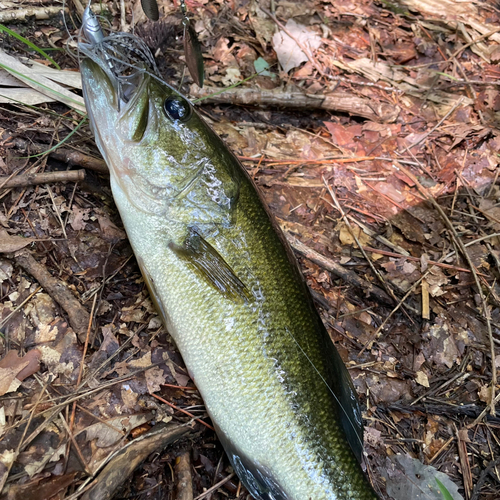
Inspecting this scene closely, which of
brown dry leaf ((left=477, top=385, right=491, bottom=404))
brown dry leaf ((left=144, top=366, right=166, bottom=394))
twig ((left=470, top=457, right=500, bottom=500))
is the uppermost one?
brown dry leaf ((left=144, top=366, right=166, bottom=394))

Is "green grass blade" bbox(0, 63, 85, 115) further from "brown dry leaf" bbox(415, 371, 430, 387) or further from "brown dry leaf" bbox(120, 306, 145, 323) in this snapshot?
"brown dry leaf" bbox(415, 371, 430, 387)

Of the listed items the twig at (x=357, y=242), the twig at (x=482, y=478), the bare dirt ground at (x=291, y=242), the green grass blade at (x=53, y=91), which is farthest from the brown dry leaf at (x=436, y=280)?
the green grass blade at (x=53, y=91)

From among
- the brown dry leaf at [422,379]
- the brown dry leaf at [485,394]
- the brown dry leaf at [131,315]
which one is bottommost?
the brown dry leaf at [485,394]

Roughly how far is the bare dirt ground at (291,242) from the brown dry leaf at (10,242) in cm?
1

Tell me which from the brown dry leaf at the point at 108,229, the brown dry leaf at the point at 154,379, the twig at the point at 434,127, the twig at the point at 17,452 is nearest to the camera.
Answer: the twig at the point at 17,452

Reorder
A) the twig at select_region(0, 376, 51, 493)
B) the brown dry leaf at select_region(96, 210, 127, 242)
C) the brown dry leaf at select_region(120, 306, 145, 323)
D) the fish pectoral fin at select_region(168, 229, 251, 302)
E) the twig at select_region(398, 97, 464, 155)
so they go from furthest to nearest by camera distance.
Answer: the twig at select_region(398, 97, 464, 155) → the brown dry leaf at select_region(96, 210, 127, 242) → the brown dry leaf at select_region(120, 306, 145, 323) → the fish pectoral fin at select_region(168, 229, 251, 302) → the twig at select_region(0, 376, 51, 493)

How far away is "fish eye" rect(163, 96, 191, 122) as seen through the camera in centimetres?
235

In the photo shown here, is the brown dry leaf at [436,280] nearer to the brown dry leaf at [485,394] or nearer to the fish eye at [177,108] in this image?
the brown dry leaf at [485,394]

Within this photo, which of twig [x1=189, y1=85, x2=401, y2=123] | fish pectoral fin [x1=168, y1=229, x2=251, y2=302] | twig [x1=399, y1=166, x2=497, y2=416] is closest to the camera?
fish pectoral fin [x1=168, y1=229, x2=251, y2=302]

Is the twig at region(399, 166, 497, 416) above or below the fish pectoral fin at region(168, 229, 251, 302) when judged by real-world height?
below

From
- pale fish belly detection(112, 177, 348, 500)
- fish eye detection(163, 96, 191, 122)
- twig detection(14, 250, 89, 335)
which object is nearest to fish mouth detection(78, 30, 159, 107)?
fish eye detection(163, 96, 191, 122)

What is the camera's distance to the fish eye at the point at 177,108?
235cm

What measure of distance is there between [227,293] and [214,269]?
0.17 metres

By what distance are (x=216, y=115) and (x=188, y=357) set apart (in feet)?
7.54
